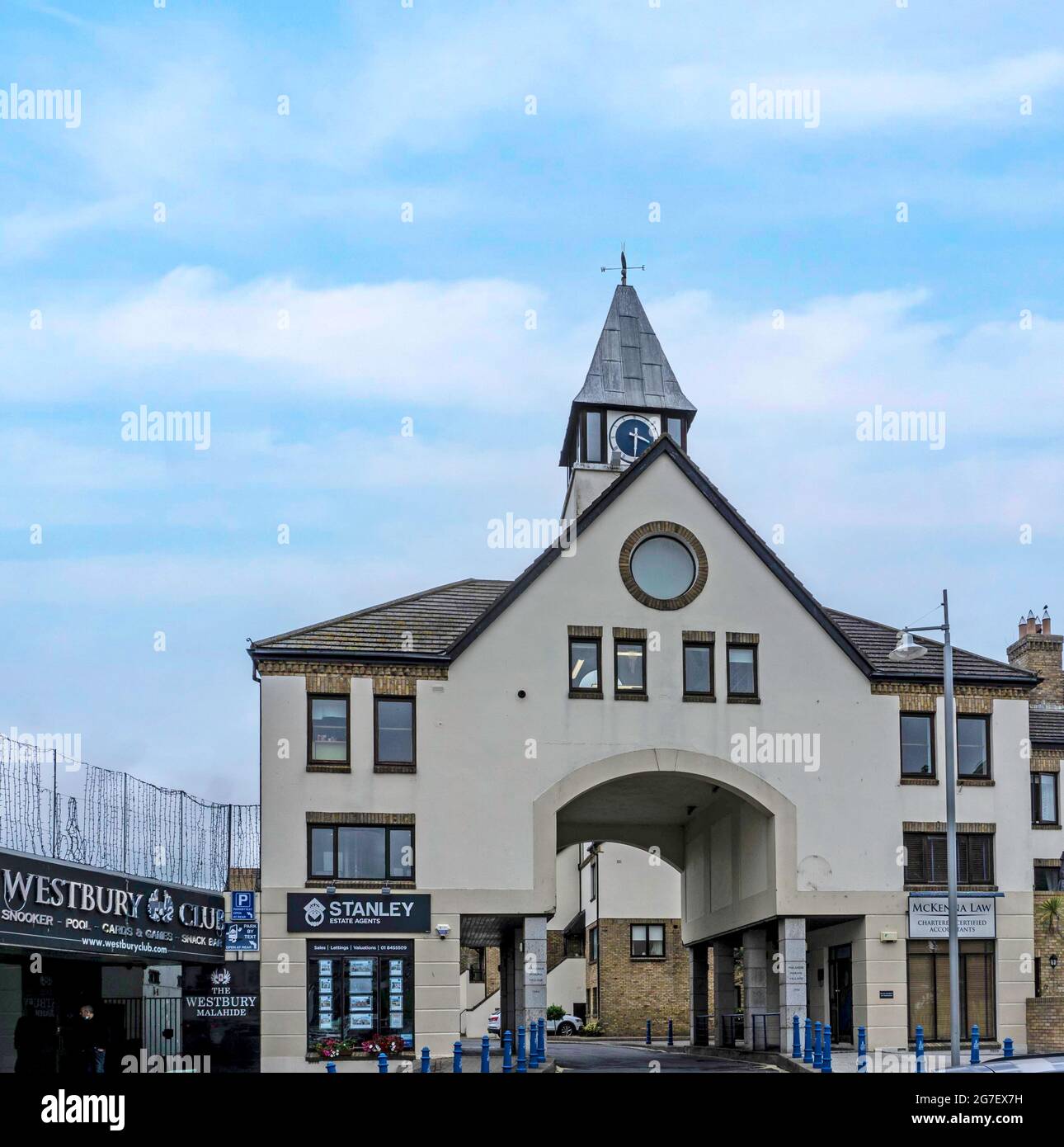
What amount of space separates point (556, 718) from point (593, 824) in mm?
11149

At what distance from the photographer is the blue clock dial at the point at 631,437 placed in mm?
54750

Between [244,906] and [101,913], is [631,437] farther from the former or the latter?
[101,913]

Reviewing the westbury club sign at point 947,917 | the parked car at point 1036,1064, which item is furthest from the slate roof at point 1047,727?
the parked car at point 1036,1064

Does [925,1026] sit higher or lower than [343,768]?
lower

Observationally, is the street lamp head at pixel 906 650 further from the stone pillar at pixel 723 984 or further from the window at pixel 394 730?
the stone pillar at pixel 723 984

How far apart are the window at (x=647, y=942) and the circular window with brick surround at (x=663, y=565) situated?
25052mm

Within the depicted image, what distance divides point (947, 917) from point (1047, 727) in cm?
1028

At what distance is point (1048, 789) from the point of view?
1806 inches

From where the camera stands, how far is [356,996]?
36062 millimetres
